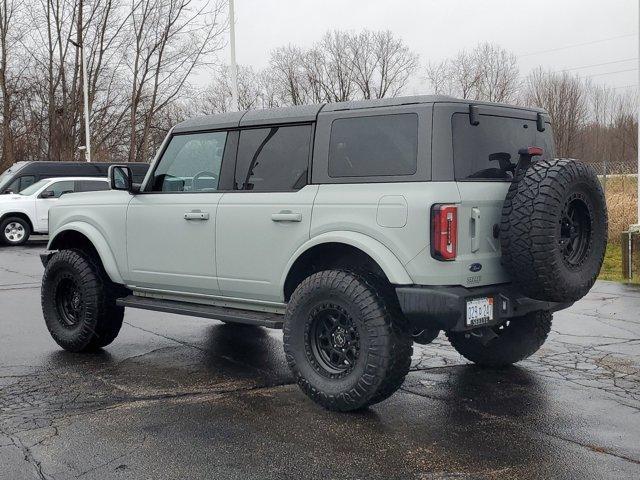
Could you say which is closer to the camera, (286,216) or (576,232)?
(576,232)

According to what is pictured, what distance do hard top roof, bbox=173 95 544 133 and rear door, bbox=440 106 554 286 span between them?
153mm

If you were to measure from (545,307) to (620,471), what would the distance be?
1.55 m

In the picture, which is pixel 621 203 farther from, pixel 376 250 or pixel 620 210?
pixel 376 250

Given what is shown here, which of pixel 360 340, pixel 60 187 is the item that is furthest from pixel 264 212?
pixel 60 187

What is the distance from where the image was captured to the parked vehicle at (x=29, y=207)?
19766mm

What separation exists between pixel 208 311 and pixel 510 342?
2.35 metres

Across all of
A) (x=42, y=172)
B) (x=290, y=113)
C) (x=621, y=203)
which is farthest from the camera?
(x=42, y=172)

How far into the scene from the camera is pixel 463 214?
15.3 ft

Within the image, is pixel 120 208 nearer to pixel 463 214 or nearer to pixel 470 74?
pixel 463 214

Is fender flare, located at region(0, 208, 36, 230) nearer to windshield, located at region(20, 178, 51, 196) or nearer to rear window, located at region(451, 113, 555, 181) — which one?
windshield, located at region(20, 178, 51, 196)

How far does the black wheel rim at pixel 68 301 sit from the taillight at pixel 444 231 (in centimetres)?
368

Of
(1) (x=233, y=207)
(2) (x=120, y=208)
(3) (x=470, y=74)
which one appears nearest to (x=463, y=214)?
(1) (x=233, y=207)

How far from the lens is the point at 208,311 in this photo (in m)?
5.84

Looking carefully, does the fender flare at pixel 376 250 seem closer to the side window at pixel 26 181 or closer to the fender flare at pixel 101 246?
the fender flare at pixel 101 246
